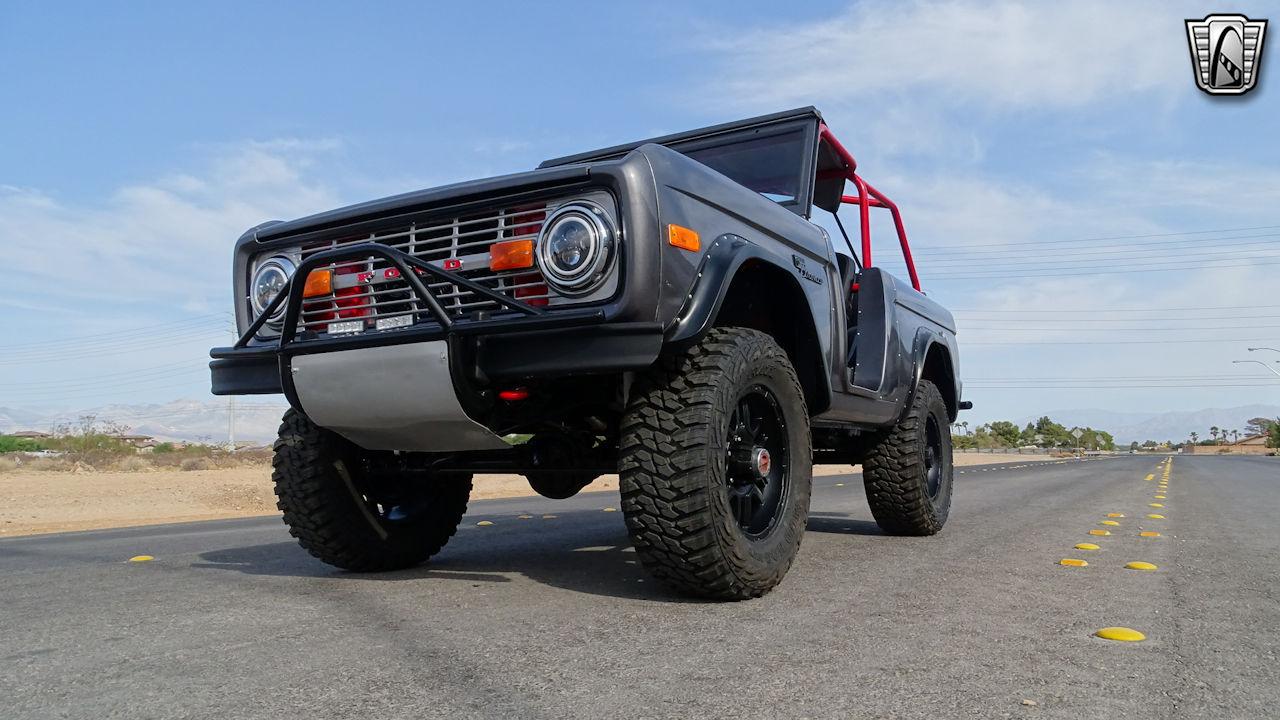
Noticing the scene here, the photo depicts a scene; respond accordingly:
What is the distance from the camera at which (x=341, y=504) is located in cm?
390

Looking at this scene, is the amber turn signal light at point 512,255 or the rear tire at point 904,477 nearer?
the amber turn signal light at point 512,255

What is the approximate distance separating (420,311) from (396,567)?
154cm

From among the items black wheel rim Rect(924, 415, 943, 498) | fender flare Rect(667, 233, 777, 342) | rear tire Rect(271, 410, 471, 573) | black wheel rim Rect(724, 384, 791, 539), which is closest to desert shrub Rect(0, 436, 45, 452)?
rear tire Rect(271, 410, 471, 573)

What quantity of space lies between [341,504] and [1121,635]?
2.94m

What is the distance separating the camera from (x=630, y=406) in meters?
3.15

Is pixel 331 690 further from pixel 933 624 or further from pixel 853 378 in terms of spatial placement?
pixel 853 378

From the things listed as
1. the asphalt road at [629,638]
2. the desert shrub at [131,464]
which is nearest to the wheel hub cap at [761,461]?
the asphalt road at [629,638]

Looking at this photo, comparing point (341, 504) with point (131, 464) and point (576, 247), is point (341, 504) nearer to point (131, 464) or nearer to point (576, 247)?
point (576, 247)

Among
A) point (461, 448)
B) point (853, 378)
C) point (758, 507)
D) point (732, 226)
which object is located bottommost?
point (758, 507)

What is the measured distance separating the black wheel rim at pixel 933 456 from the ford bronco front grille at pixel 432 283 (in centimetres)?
371

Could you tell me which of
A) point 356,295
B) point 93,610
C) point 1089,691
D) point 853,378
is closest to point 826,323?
point 853,378

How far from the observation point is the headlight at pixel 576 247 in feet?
9.84

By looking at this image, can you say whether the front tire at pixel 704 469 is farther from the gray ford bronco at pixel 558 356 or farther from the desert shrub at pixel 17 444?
the desert shrub at pixel 17 444

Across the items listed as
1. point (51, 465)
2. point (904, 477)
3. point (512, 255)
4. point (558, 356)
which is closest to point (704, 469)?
point (558, 356)
